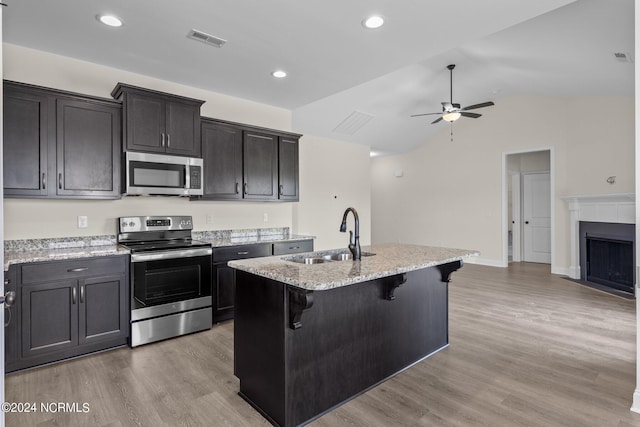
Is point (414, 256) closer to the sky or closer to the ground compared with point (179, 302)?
closer to the sky

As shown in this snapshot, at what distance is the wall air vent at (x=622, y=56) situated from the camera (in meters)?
3.86

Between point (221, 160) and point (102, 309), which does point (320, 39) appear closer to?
point (221, 160)

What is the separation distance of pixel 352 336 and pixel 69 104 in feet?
10.1

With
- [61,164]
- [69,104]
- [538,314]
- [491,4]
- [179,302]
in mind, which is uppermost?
[491,4]

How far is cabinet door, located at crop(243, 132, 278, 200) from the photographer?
428 centimetres

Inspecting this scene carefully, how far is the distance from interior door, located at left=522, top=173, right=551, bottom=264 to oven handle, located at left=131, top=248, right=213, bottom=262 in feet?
24.2

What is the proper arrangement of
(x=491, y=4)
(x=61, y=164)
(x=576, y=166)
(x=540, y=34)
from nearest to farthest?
1. (x=491, y=4)
2. (x=61, y=164)
3. (x=540, y=34)
4. (x=576, y=166)

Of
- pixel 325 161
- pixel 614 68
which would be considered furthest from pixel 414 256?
pixel 325 161

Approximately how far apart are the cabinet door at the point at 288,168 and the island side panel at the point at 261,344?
8.03 feet

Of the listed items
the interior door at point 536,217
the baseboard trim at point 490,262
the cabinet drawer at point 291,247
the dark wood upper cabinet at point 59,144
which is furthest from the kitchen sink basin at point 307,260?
the interior door at point 536,217

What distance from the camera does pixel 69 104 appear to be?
3.06 meters

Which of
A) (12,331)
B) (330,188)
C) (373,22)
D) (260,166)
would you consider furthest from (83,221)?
(330,188)

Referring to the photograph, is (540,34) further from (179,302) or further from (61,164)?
(61,164)

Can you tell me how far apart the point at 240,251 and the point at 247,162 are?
1.14 metres
